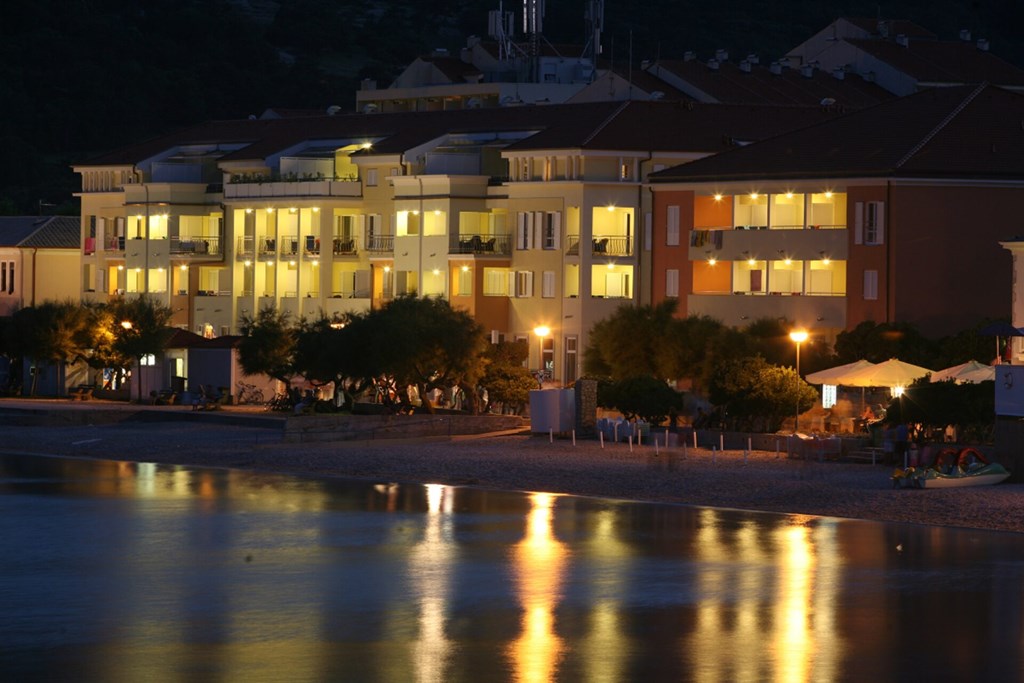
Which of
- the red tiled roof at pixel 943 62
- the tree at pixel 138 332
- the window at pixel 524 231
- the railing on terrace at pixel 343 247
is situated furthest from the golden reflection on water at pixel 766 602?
the red tiled roof at pixel 943 62

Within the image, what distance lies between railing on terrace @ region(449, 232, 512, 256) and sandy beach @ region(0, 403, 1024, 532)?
1786 centimetres

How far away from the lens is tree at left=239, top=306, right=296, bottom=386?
244ft

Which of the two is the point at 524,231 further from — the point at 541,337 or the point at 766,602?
the point at 766,602

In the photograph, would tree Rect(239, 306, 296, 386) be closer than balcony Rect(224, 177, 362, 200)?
Yes

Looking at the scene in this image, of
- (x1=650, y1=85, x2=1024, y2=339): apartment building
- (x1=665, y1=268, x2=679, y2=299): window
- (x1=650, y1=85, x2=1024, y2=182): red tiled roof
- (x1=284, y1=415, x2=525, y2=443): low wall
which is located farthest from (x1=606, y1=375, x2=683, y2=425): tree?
(x1=665, y1=268, x2=679, y2=299): window

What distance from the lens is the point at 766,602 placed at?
105 feet

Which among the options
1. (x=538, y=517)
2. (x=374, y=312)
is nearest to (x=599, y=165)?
(x=374, y=312)

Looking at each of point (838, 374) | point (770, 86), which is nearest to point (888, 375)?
point (838, 374)

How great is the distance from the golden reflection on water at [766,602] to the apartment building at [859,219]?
1124 inches

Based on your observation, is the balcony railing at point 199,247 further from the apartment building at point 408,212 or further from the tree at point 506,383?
the tree at point 506,383

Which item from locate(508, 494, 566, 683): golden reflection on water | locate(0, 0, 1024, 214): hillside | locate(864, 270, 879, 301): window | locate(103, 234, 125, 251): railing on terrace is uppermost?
locate(0, 0, 1024, 214): hillside

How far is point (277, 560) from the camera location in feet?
121

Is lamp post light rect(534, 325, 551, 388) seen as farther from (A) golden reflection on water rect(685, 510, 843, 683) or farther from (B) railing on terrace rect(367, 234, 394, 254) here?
(A) golden reflection on water rect(685, 510, 843, 683)

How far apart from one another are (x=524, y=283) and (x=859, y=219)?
15547 millimetres
